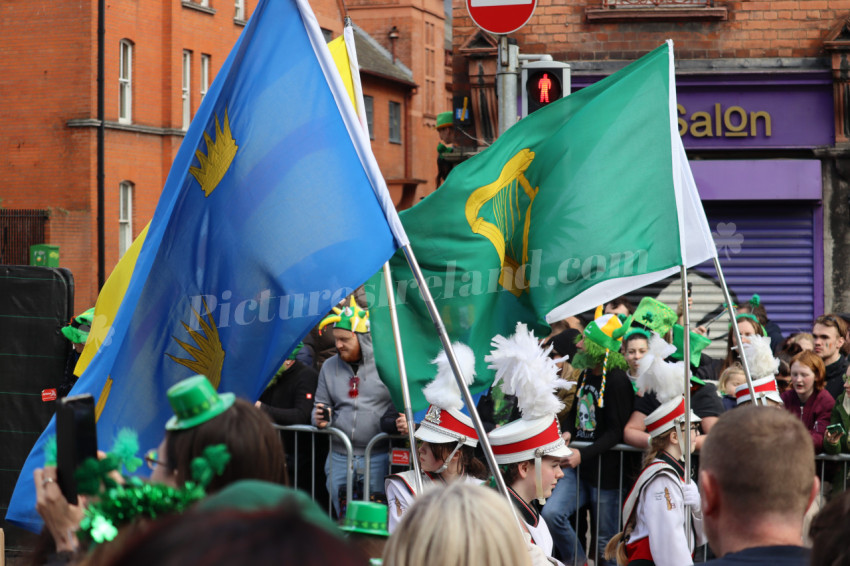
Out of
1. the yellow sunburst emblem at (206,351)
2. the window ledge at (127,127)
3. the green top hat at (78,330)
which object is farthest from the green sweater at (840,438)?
the window ledge at (127,127)

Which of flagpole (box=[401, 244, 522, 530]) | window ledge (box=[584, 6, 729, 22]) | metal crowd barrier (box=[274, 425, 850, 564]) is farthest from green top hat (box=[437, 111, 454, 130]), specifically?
flagpole (box=[401, 244, 522, 530])

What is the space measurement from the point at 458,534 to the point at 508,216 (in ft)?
13.8

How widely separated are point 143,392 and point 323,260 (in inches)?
39.0

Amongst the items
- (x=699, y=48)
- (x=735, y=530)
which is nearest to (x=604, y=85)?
(x=735, y=530)

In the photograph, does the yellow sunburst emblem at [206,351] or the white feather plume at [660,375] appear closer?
the yellow sunburst emblem at [206,351]

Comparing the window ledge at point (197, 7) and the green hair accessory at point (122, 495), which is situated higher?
the window ledge at point (197, 7)

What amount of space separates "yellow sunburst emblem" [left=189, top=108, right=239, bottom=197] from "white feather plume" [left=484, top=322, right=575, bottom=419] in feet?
5.52

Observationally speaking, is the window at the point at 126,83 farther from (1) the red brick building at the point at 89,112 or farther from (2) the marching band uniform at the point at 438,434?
(2) the marching band uniform at the point at 438,434

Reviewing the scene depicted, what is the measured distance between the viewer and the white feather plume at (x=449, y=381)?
19.3 feet

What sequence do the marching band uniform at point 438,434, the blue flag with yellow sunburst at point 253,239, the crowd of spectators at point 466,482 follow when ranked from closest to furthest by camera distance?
the crowd of spectators at point 466,482 → the blue flag with yellow sunburst at point 253,239 → the marching band uniform at point 438,434

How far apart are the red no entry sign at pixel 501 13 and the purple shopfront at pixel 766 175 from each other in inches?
236

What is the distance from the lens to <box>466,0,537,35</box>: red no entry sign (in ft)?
27.4

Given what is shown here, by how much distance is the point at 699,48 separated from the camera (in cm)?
1421

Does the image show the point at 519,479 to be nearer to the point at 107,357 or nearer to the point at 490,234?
the point at 490,234
